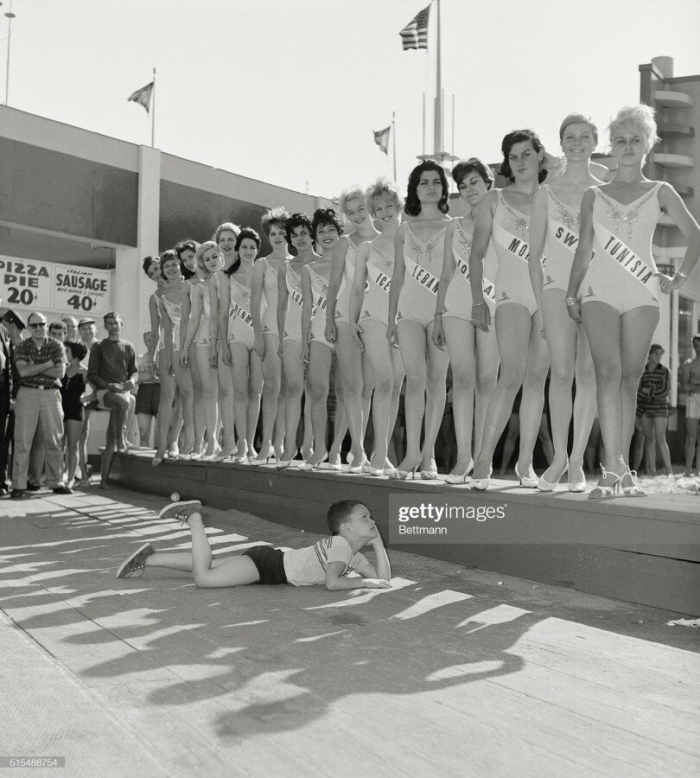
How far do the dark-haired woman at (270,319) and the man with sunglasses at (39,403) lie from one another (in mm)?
2001

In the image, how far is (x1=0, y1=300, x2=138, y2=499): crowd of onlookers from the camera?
790 cm

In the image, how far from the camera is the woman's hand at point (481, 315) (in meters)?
4.75

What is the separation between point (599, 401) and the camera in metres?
4.07

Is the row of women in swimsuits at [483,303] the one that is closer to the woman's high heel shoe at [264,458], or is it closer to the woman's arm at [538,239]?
the woman's arm at [538,239]

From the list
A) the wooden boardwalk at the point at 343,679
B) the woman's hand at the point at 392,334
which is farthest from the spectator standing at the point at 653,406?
the wooden boardwalk at the point at 343,679

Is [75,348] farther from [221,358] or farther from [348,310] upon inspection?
[348,310]

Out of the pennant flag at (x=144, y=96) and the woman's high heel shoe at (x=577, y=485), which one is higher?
the pennant flag at (x=144, y=96)

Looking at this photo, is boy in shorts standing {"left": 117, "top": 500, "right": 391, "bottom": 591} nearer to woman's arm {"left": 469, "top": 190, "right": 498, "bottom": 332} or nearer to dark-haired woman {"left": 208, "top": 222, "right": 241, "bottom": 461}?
woman's arm {"left": 469, "top": 190, "right": 498, "bottom": 332}

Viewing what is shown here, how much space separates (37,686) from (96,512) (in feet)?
15.1

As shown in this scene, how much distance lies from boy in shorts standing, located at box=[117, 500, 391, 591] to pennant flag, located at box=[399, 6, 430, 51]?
13973 mm

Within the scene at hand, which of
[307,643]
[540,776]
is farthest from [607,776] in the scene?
[307,643]

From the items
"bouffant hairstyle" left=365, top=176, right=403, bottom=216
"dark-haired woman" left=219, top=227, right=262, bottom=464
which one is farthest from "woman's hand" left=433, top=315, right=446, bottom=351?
"dark-haired woman" left=219, top=227, right=262, bottom=464

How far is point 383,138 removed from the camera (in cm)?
2156

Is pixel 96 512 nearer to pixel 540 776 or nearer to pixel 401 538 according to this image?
pixel 401 538
